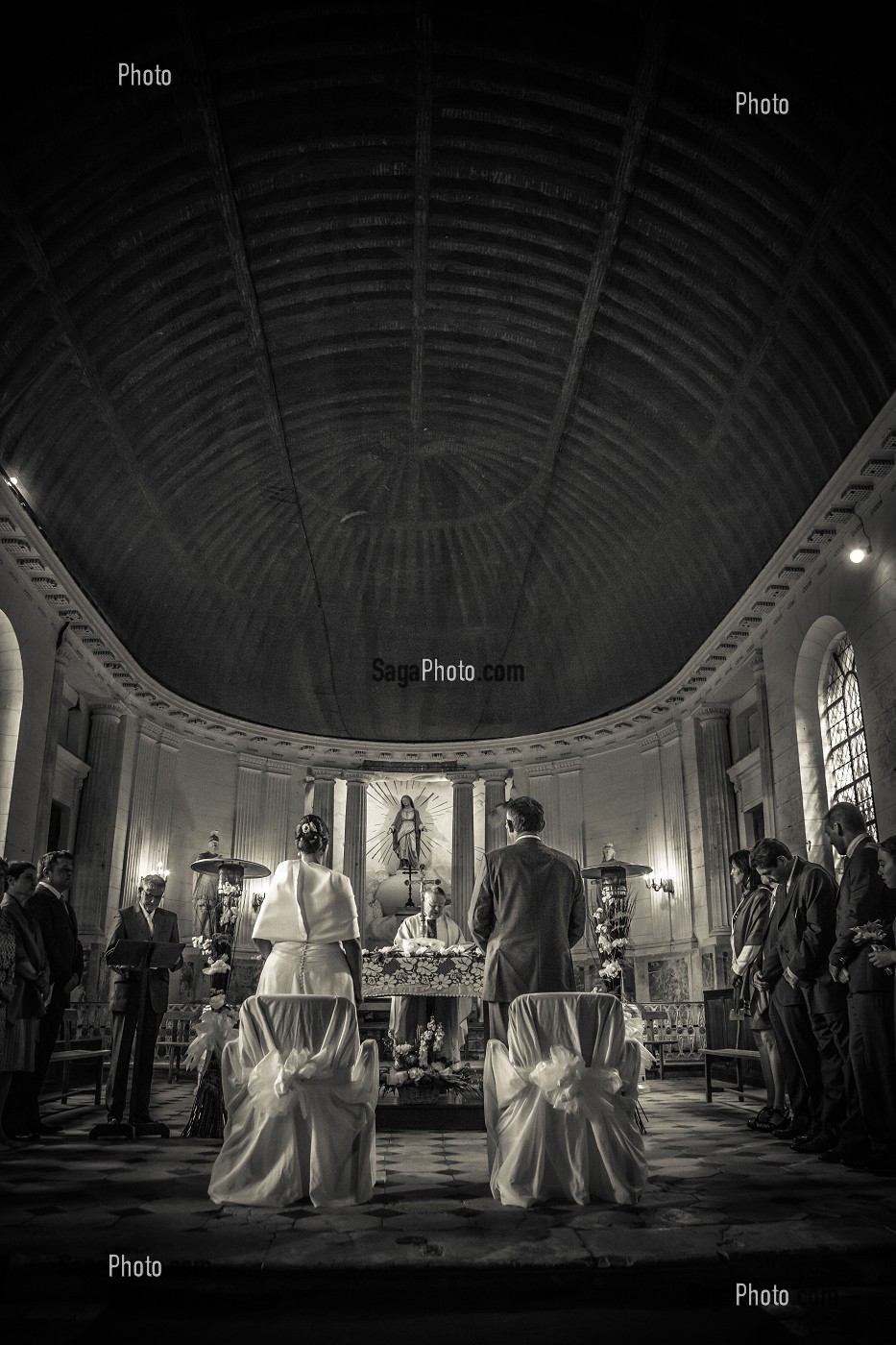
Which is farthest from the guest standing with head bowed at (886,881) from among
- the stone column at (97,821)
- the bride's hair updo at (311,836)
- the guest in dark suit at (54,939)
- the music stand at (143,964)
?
the stone column at (97,821)

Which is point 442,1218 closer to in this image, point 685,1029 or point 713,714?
point 685,1029

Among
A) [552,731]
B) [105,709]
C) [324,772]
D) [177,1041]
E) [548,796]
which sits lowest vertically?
[177,1041]

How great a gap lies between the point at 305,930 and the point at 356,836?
1560cm

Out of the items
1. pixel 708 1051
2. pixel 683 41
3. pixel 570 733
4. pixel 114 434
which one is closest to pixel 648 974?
pixel 570 733

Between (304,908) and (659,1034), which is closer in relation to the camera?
(304,908)

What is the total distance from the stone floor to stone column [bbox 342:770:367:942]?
15694 mm

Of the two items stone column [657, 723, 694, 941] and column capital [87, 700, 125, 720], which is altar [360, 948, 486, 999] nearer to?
stone column [657, 723, 694, 941]

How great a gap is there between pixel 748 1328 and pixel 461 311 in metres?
13.0


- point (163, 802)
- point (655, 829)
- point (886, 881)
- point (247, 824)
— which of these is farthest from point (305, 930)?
point (247, 824)

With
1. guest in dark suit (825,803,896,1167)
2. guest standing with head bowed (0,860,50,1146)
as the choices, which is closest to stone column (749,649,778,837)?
guest in dark suit (825,803,896,1167)

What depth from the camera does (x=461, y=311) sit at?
1380cm

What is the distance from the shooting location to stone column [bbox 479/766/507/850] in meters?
21.4

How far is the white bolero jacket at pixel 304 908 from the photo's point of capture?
5926 millimetres

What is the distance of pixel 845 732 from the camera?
13.3 m
